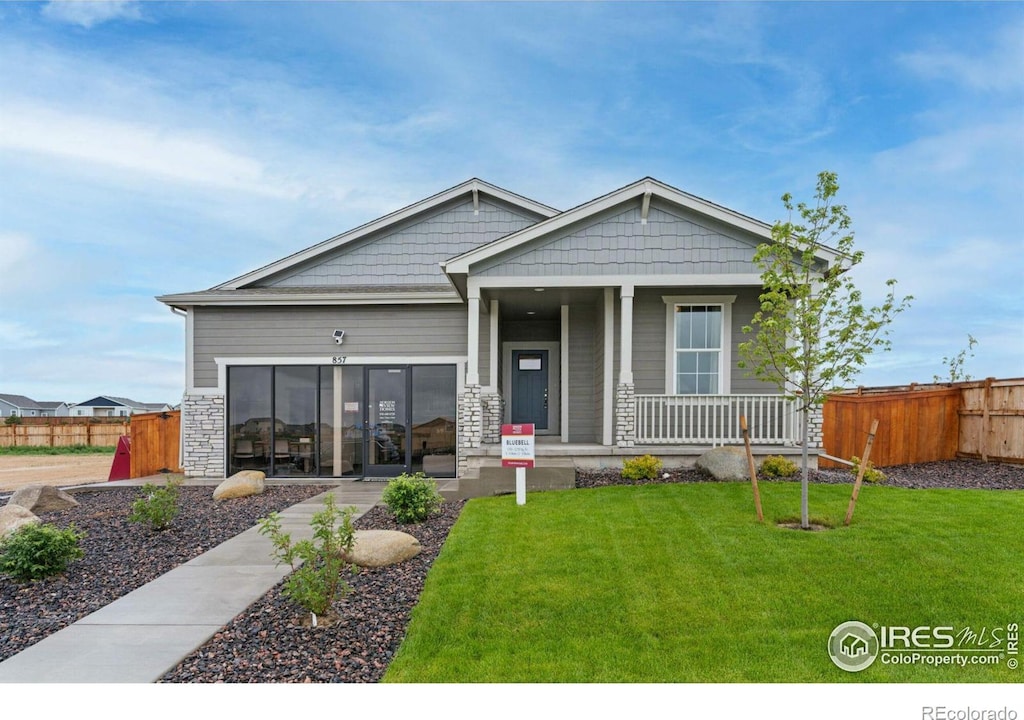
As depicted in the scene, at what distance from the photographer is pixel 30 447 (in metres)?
27.8

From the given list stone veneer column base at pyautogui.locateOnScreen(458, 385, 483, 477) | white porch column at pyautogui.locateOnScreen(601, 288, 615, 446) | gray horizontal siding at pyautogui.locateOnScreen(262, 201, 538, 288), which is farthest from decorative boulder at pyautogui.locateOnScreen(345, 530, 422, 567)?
gray horizontal siding at pyautogui.locateOnScreen(262, 201, 538, 288)

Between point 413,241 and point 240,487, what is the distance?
711 centimetres

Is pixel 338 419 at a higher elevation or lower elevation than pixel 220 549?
higher

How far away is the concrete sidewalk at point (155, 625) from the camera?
3859 mm

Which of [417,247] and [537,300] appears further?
[417,247]

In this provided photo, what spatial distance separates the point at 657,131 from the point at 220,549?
1050 cm

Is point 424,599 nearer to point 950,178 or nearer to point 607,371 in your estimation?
point 607,371

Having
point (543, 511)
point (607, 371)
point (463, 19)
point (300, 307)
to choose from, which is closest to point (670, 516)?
point (543, 511)

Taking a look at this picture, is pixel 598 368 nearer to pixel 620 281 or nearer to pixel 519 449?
pixel 620 281

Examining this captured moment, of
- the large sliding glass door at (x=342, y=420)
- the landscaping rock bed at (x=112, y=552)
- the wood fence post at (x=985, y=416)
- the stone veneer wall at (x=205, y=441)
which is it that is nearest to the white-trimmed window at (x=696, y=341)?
the large sliding glass door at (x=342, y=420)

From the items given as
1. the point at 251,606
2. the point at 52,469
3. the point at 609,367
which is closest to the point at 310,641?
the point at 251,606

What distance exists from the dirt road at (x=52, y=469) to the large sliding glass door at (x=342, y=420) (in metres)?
5.55

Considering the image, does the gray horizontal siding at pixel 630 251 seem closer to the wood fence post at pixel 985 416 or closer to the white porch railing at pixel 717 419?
the white porch railing at pixel 717 419

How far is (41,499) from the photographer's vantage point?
9.60 metres
